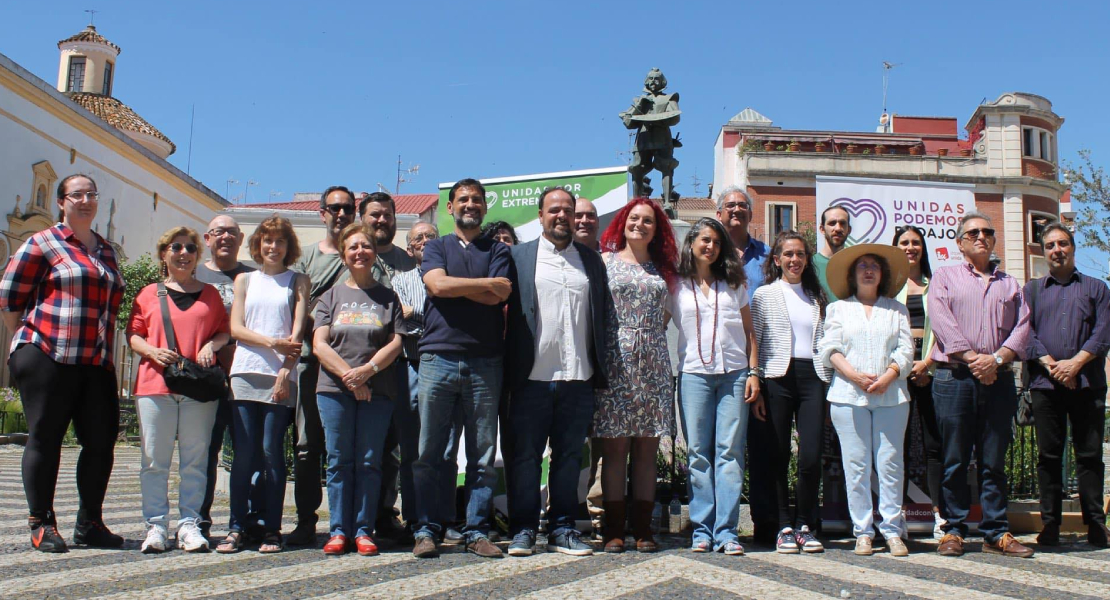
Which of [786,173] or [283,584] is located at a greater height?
[786,173]

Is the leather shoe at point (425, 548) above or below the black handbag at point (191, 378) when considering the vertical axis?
below

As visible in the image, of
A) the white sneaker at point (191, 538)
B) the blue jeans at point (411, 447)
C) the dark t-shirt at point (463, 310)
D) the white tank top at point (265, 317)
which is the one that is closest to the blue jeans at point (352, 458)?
the blue jeans at point (411, 447)

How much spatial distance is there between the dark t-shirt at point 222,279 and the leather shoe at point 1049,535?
15.9ft

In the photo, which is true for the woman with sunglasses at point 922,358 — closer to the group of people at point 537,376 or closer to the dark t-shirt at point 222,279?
the group of people at point 537,376

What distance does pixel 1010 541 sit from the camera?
4766 millimetres

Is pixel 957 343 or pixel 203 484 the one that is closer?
pixel 203 484

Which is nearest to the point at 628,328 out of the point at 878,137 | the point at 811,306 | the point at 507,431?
the point at 507,431

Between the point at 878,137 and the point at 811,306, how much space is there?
36.1 m

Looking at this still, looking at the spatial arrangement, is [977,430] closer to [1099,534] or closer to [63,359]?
[1099,534]

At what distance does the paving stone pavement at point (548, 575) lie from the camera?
3590 millimetres

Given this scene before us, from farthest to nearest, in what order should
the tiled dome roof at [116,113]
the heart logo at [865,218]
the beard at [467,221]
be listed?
the tiled dome roof at [116,113] < the heart logo at [865,218] < the beard at [467,221]

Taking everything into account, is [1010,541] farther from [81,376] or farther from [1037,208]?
[1037,208]

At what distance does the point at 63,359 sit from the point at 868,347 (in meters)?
4.34

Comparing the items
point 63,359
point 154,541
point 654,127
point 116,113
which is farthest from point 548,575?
point 116,113
